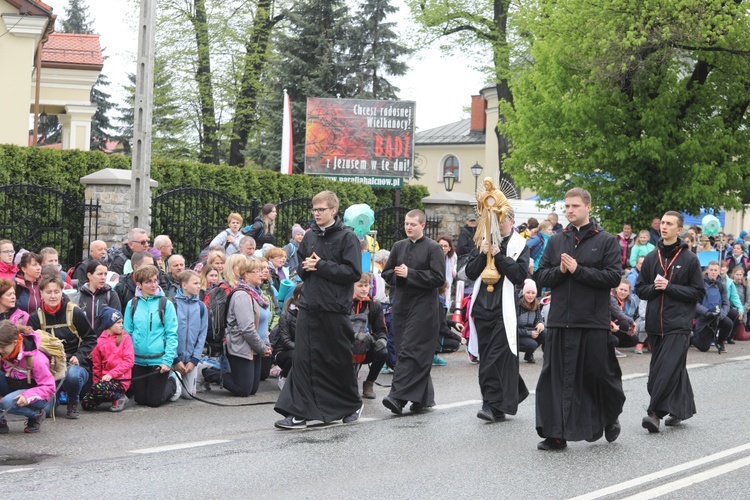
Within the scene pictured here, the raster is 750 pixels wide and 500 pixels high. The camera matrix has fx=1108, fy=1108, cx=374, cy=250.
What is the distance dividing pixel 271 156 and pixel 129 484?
112 feet

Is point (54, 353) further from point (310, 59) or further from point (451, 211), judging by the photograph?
point (310, 59)

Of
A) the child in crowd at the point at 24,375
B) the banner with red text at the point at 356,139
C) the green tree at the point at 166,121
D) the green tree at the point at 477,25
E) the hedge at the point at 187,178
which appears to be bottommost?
the child in crowd at the point at 24,375

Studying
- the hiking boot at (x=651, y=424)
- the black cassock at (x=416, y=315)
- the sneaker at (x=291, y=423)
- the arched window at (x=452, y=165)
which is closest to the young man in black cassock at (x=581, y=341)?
the hiking boot at (x=651, y=424)

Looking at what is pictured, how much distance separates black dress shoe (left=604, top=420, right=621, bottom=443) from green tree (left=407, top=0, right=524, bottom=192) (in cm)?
3046

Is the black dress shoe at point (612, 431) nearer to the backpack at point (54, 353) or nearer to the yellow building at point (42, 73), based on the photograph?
the backpack at point (54, 353)

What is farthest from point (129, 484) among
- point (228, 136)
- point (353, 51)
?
point (228, 136)

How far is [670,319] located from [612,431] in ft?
4.77

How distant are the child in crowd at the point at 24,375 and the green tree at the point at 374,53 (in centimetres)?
3120

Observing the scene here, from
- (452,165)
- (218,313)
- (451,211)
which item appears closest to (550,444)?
(218,313)

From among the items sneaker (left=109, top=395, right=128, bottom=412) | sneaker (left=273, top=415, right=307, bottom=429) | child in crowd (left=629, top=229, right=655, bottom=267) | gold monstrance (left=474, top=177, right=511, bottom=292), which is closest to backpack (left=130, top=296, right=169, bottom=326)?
sneaker (left=109, top=395, right=128, bottom=412)

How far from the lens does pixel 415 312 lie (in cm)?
1099

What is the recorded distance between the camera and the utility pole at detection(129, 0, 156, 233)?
15.4m

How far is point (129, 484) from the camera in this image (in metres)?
7.55

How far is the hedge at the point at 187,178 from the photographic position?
59.4 ft
